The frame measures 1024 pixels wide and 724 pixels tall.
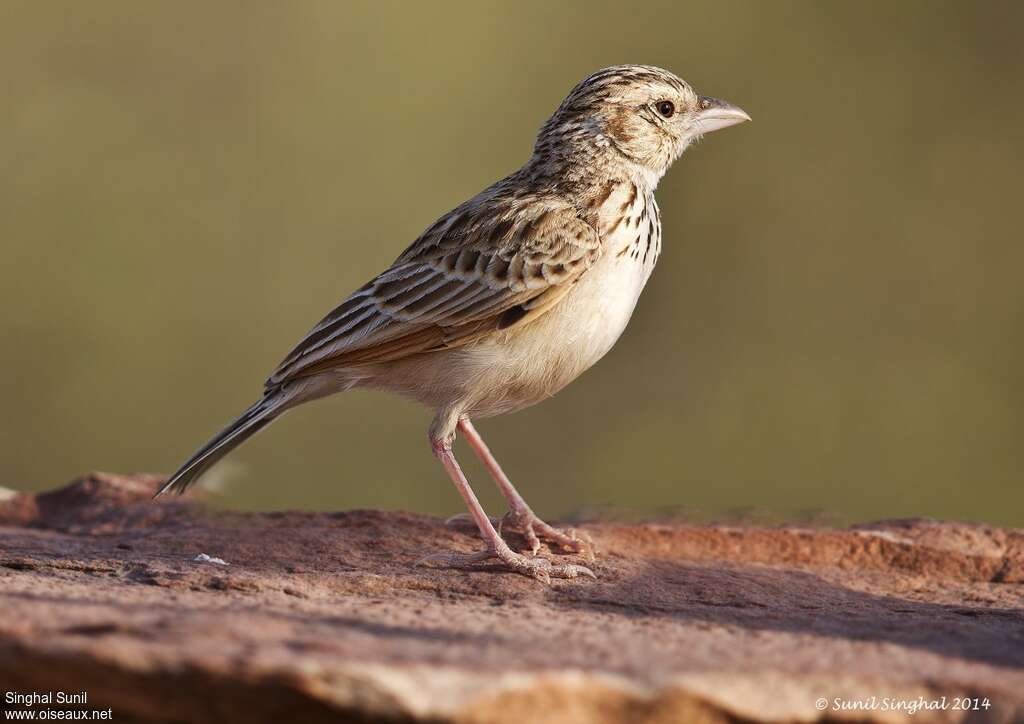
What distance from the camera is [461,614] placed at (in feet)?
16.5

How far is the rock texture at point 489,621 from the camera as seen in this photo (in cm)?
370

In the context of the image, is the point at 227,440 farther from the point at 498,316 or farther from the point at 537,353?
the point at 537,353

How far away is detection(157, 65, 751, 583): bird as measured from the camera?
675cm

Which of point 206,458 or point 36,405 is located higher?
point 36,405

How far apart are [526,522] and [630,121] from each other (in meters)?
2.45

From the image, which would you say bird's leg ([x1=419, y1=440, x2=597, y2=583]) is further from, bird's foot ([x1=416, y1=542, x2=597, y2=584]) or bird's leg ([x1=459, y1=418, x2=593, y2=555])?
bird's leg ([x1=459, y1=418, x2=593, y2=555])

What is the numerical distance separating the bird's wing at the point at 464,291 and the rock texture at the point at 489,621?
1.04 m

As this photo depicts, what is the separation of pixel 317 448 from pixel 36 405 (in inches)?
123

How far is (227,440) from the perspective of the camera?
6.93 m

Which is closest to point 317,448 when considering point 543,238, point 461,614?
point 543,238

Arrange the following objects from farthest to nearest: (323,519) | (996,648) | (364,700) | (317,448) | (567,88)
Answer: 1. (567,88)
2. (317,448)
3. (323,519)
4. (996,648)
5. (364,700)

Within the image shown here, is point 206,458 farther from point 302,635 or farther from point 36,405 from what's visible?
point 36,405

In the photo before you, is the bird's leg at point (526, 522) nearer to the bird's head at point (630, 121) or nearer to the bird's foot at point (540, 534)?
the bird's foot at point (540, 534)

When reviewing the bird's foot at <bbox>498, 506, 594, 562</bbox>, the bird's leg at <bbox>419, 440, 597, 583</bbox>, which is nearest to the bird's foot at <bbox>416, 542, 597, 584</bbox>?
the bird's leg at <bbox>419, 440, 597, 583</bbox>
